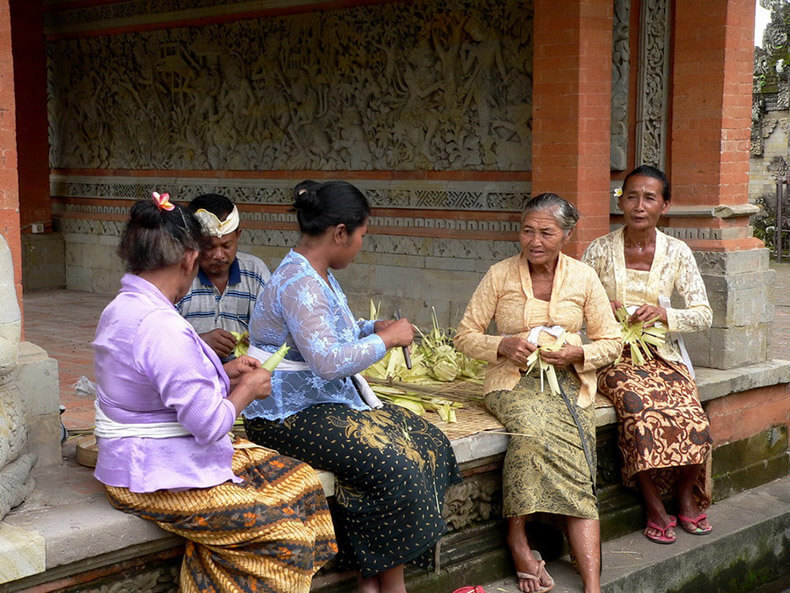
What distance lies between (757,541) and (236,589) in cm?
374

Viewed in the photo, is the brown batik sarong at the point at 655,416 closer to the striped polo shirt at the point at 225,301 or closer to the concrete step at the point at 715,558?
the concrete step at the point at 715,558

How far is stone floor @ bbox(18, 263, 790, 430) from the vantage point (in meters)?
6.09

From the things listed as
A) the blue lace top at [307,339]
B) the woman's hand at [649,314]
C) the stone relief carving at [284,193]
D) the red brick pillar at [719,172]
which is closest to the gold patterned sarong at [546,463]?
the woman's hand at [649,314]

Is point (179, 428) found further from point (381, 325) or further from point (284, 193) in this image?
point (284, 193)

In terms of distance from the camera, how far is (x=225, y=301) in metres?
5.00

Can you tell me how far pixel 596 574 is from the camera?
187 inches

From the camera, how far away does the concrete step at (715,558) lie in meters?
5.12

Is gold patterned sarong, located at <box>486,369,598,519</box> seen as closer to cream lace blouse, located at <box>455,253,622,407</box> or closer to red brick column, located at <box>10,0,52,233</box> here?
cream lace blouse, located at <box>455,253,622,407</box>

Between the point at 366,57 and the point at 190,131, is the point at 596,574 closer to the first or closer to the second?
the point at 366,57

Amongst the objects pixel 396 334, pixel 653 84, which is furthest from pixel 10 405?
pixel 653 84

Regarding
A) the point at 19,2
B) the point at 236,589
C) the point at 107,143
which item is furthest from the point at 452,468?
the point at 19,2

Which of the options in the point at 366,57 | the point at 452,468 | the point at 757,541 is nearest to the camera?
the point at 452,468

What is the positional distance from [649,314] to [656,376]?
346mm

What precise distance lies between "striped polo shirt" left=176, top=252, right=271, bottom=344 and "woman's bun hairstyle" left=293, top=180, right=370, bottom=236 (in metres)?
0.94
